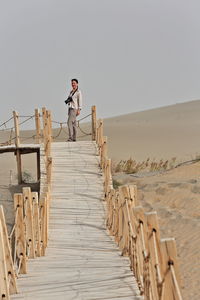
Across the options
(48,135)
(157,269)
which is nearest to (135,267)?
(157,269)

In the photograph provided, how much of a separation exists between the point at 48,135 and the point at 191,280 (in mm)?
5740

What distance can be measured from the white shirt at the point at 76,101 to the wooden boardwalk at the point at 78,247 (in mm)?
1254

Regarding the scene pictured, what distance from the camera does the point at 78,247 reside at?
854cm

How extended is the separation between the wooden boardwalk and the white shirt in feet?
4.12

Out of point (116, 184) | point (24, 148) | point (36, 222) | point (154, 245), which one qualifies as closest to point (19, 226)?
point (36, 222)

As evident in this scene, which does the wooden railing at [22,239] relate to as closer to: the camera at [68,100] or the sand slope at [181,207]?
the sand slope at [181,207]

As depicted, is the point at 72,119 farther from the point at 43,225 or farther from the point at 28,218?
the point at 28,218

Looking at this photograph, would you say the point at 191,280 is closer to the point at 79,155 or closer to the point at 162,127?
the point at 79,155

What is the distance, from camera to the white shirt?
14.4 meters

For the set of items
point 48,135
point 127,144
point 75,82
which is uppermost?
point 75,82

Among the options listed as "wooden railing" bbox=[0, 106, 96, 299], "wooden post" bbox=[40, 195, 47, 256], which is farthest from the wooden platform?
"wooden post" bbox=[40, 195, 47, 256]

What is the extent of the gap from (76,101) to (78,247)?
6651mm

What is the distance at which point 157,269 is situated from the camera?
13.1 feet

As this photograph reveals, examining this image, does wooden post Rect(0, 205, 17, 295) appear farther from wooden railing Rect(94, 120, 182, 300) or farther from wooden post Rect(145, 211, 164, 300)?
wooden post Rect(145, 211, 164, 300)
